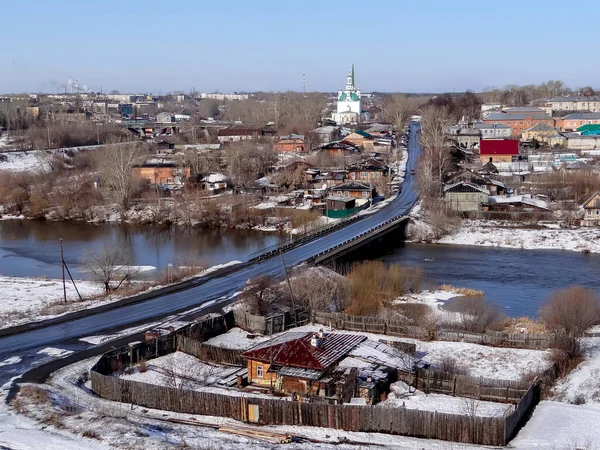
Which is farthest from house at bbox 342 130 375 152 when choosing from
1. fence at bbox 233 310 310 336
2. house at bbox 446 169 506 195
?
fence at bbox 233 310 310 336

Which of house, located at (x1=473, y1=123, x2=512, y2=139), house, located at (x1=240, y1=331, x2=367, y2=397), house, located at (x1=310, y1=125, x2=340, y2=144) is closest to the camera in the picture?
house, located at (x1=240, y1=331, x2=367, y2=397)

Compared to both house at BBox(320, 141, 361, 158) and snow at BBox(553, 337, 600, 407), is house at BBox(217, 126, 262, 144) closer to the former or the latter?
house at BBox(320, 141, 361, 158)

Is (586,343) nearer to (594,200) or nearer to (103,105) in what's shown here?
(594,200)

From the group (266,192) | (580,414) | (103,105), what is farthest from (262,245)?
(103,105)

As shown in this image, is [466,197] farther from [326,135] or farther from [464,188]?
[326,135]

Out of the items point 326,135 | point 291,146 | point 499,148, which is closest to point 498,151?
point 499,148

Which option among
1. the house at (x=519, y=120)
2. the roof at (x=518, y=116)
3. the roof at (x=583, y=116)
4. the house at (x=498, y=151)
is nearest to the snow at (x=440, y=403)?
the house at (x=498, y=151)

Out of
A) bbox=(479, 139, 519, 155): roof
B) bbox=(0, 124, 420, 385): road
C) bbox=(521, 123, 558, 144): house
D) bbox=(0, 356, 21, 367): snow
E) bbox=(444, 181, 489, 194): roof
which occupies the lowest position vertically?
bbox=(0, 124, 420, 385): road
